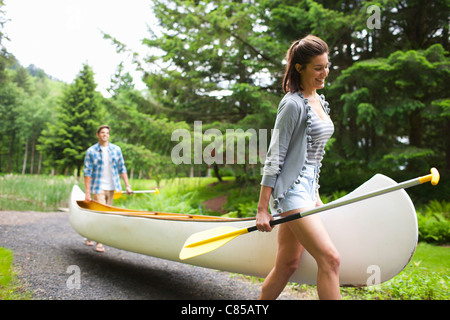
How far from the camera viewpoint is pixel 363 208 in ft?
5.50

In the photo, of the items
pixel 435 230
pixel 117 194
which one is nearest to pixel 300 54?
pixel 435 230

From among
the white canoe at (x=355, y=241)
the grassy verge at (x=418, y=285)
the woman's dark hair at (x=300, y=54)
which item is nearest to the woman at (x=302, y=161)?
the woman's dark hair at (x=300, y=54)

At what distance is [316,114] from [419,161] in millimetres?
5150

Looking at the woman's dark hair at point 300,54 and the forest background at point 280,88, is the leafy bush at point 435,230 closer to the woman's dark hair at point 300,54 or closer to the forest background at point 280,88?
the forest background at point 280,88

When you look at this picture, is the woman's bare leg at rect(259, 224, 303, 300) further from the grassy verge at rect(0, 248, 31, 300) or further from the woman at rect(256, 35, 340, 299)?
the grassy verge at rect(0, 248, 31, 300)

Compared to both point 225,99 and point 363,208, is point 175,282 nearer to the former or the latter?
point 363,208

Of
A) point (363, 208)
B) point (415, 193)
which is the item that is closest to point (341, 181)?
point (415, 193)

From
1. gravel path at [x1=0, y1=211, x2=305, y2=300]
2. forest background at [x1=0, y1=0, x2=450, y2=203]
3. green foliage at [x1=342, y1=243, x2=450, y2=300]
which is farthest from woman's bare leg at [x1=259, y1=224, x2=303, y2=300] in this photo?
forest background at [x1=0, y1=0, x2=450, y2=203]

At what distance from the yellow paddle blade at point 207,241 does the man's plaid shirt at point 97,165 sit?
2.22 meters

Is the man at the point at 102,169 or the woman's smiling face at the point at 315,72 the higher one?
the woman's smiling face at the point at 315,72

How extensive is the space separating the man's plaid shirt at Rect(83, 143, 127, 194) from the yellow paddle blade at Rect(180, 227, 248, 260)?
7.29ft

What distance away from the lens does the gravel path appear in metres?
2.53

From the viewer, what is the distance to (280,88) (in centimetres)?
678

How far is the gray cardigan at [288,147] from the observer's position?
1.37 meters
